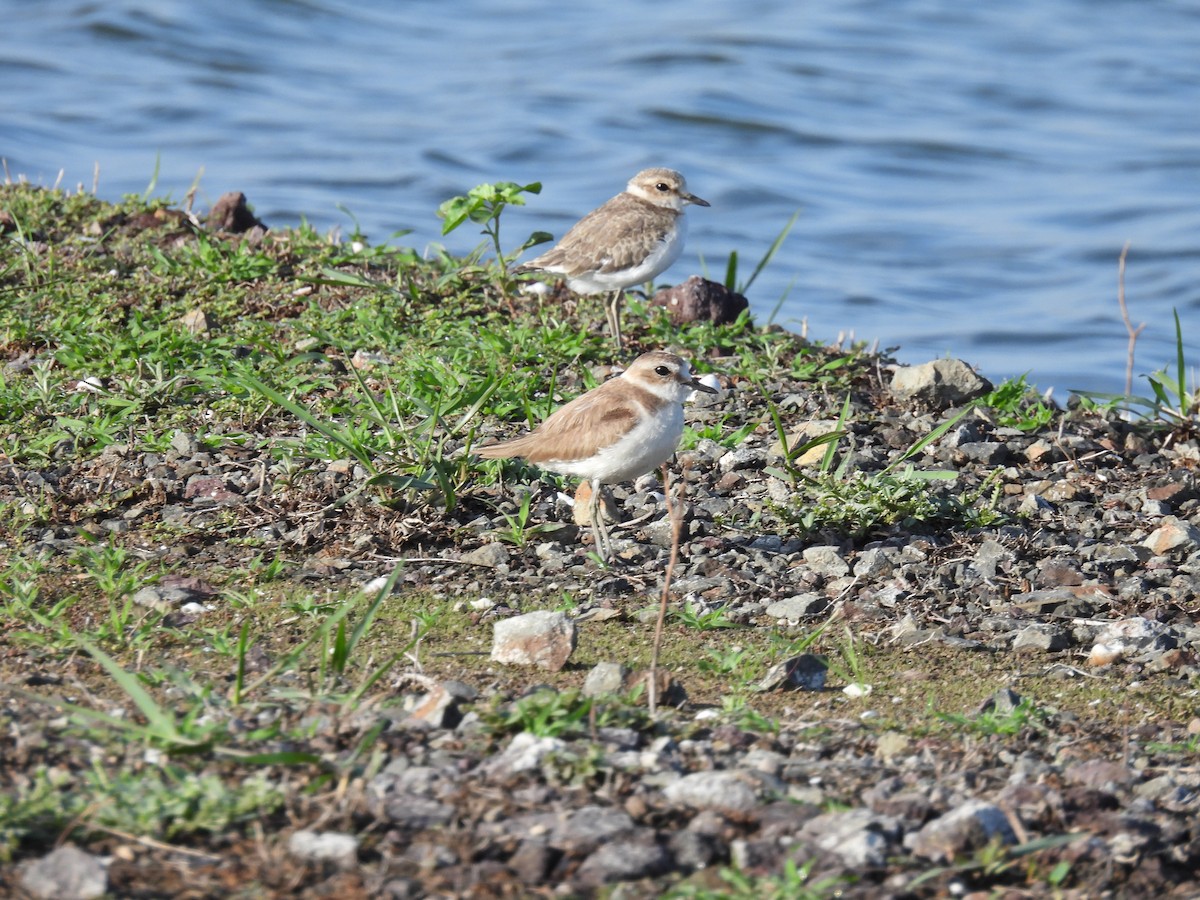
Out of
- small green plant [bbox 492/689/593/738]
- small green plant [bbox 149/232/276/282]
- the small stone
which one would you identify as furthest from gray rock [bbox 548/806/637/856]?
small green plant [bbox 149/232/276/282]

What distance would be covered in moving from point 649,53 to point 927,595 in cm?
1635

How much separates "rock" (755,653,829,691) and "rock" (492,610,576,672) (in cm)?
59

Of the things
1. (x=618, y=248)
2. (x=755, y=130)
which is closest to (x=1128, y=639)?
(x=618, y=248)

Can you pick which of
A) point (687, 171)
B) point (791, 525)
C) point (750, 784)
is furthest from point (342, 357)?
point (687, 171)

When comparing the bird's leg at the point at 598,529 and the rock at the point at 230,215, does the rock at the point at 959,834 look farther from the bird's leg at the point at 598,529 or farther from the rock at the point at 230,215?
the rock at the point at 230,215

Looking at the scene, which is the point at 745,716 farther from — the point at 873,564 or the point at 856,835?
the point at 873,564

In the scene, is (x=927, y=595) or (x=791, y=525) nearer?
(x=927, y=595)

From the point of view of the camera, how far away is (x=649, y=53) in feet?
67.4

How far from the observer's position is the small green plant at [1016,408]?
7.00 metres

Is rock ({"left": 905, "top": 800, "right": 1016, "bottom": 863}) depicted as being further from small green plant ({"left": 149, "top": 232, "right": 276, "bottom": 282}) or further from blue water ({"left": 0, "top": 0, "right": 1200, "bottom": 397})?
blue water ({"left": 0, "top": 0, "right": 1200, "bottom": 397})

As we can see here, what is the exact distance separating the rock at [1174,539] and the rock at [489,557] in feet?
8.27

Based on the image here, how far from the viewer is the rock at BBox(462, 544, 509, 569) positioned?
5.43m

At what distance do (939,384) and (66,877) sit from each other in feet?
16.8

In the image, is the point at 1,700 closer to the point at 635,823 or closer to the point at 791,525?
the point at 635,823
